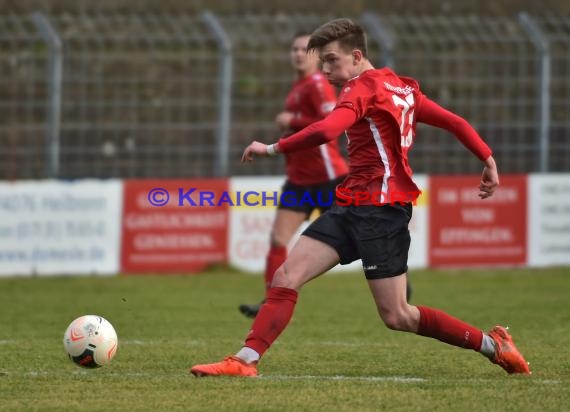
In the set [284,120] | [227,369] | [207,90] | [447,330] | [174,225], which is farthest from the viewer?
[207,90]

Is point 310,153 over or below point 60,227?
over

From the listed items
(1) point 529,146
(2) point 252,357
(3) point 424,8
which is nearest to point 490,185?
(2) point 252,357

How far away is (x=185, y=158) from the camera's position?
15.6 m

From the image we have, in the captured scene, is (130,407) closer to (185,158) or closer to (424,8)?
(185,158)

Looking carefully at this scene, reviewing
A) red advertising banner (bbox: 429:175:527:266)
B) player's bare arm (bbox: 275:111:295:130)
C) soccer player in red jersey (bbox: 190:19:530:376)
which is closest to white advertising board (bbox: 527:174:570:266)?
red advertising banner (bbox: 429:175:527:266)

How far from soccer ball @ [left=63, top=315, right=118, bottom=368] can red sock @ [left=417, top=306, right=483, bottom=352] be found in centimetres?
180

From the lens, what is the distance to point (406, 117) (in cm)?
689

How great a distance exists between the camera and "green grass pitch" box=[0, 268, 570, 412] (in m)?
6.28

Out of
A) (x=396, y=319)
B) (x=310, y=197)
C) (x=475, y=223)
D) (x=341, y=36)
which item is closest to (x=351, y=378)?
(x=396, y=319)

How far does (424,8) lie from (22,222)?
9348mm

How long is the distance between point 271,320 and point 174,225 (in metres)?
8.12

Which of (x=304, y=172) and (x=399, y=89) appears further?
(x=304, y=172)

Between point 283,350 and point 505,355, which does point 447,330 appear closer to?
point 505,355

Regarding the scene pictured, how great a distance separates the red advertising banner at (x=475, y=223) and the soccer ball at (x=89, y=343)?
8797 mm
